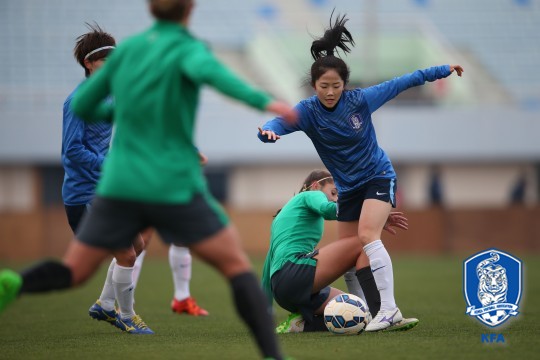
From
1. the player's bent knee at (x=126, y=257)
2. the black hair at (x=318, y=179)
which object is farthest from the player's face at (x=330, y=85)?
the player's bent knee at (x=126, y=257)

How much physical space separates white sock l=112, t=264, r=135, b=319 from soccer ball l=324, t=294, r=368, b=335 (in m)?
1.57

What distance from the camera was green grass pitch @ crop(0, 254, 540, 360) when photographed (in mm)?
5730

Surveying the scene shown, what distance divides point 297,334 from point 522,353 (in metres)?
2.05

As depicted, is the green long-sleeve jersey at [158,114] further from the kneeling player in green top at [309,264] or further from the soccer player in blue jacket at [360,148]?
the kneeling player in green top at [309,264]

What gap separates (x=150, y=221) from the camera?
15.6ft

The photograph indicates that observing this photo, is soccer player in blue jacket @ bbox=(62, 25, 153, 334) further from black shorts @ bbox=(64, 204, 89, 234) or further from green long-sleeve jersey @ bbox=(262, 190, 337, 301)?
green long-sleeve jersey @ bbox=(262, 190, 337, 301)

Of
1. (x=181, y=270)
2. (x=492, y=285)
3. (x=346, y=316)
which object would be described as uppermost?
(x=492, y=285)

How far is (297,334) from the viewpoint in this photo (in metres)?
7.12

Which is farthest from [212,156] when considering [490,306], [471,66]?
[490,306]

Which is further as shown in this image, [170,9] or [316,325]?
[316,325]

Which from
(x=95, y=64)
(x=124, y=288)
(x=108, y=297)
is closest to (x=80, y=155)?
(x=95, y=64)

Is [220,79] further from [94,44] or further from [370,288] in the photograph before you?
[370,288]

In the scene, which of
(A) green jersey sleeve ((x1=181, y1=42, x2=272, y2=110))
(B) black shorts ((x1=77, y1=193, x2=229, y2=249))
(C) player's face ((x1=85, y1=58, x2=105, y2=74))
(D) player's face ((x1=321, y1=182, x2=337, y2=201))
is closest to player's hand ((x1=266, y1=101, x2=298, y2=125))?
(A) green jersey sleeve ((x1=181, y1=42, x2=272, y2=110))

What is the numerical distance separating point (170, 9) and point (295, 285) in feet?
9.71
